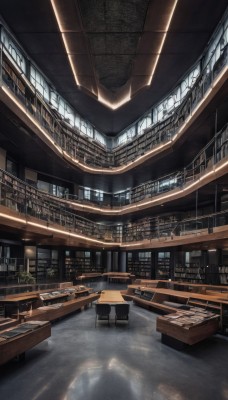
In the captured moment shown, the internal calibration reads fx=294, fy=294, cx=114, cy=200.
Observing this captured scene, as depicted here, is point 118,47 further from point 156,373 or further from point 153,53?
point 156,373

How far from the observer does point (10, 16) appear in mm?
12297

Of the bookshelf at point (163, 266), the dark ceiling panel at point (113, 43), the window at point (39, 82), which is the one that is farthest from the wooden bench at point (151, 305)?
Result: the window at point (39, 82)

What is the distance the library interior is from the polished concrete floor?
3 cm

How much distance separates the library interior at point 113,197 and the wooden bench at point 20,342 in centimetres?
3

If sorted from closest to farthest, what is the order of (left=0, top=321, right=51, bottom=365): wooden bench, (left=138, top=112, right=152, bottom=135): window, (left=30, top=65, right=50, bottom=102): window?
(left=0, top=321, right=51, bottom=365): wooden bench, (left=30, top=65, right=50, bottom=102): window, (left=138, top=112, right=152, bottom=135): window

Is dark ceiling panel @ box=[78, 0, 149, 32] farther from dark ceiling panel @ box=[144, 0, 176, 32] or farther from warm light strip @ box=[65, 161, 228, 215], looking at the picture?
warm light strip @ box=[65, 161, 228, 215]

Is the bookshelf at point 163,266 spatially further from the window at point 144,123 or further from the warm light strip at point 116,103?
the warm light strip at point 116,103

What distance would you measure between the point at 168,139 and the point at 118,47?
5.24 m

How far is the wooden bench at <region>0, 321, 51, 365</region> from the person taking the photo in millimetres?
4320

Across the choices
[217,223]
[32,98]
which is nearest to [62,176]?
[32,98]

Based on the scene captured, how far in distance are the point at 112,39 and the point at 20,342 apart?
13.9 m

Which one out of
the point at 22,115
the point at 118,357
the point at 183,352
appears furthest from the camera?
the point at 22,115

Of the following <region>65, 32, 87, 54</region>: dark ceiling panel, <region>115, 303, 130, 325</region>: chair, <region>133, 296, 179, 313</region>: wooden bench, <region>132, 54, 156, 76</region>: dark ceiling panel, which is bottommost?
<region>133, 296, 179, 313</region>: wooden bench

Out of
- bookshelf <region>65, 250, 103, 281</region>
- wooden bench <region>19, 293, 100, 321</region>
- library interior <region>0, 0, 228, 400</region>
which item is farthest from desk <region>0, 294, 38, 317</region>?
bookshelf <region>65, 250, 103, 281</region>
